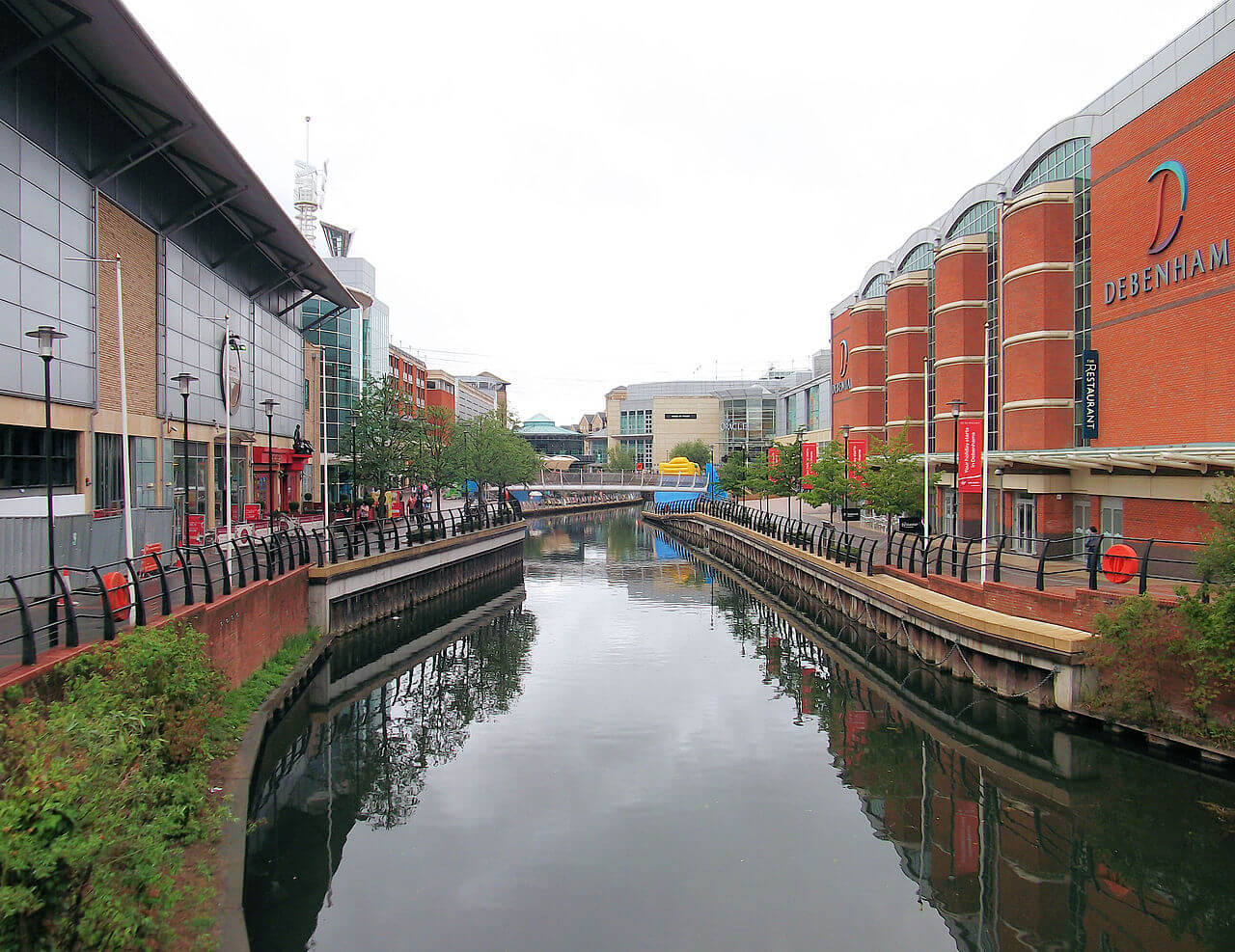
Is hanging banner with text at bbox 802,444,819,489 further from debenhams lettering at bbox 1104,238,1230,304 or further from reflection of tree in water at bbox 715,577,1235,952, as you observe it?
reflection of tree in water at bbox 715,577,1235,952

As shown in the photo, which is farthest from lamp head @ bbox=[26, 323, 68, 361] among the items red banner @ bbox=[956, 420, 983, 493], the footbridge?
the footbridge

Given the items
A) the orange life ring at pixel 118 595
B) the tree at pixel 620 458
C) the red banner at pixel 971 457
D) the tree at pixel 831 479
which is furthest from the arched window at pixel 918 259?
the tree at pixel 620 458

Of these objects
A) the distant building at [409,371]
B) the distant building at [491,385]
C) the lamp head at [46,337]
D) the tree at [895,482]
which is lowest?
the tree at [895,482]

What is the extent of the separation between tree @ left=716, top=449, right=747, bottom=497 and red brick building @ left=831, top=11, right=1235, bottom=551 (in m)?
40.7

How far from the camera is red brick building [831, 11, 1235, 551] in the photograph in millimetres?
21734

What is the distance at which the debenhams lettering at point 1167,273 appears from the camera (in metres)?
21.5

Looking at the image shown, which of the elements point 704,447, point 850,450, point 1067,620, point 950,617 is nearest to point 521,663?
point 950,617

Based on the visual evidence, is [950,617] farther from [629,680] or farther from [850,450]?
[850,450]

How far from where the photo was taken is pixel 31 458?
20438 millimetres

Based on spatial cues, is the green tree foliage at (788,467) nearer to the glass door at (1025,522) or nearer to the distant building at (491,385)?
the glass door at (1025,522)

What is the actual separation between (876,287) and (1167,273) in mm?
28901

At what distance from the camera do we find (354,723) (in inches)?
749

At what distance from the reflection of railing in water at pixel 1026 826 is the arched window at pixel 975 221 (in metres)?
22.4

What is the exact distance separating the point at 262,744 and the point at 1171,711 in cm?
1635
